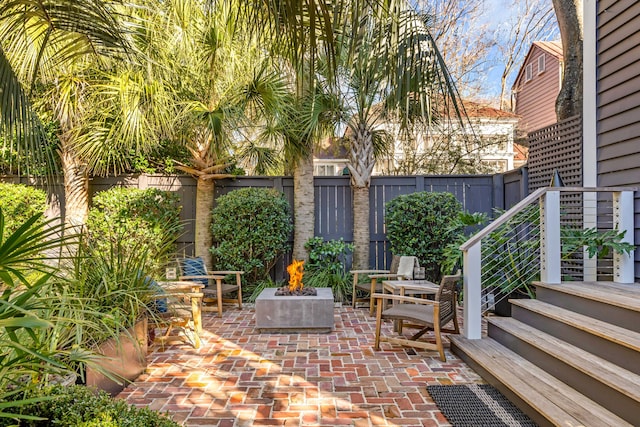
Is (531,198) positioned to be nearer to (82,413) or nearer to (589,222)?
(589,222)

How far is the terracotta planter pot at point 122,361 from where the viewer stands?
275 cm

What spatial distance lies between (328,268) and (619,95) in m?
4.33

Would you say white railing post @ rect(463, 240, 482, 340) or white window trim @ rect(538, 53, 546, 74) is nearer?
white railing post @ rect(463, 240, 482, 340)

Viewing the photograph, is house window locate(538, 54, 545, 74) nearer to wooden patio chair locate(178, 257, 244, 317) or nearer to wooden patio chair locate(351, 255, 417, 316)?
wooden patio chair locate(351, 255, 417, 316)

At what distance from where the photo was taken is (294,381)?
3.19m

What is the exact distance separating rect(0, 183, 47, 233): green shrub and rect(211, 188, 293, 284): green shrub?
282 cm

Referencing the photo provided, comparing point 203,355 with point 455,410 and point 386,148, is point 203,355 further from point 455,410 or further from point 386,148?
point 386,148

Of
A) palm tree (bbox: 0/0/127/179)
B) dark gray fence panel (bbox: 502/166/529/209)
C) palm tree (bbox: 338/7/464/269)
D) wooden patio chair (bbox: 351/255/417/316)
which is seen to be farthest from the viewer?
dark gray fence panel (bbox: 502/166/529/209)

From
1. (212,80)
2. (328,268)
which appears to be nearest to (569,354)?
(328,268)

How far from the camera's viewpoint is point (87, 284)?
287 centimetres

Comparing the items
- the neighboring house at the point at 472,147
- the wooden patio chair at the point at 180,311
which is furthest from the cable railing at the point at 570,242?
the neighboring house at the point at 472,147

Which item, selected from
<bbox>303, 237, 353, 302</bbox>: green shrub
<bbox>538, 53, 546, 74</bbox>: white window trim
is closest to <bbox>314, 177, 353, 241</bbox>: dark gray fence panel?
<bbox>303, 237, 353, 302</bbox>: green shrub

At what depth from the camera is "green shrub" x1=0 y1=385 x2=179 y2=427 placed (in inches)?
61.3

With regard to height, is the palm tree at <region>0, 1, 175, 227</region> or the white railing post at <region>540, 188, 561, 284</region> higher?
the palm tree at <region>0, 1, 175, 227</region>
